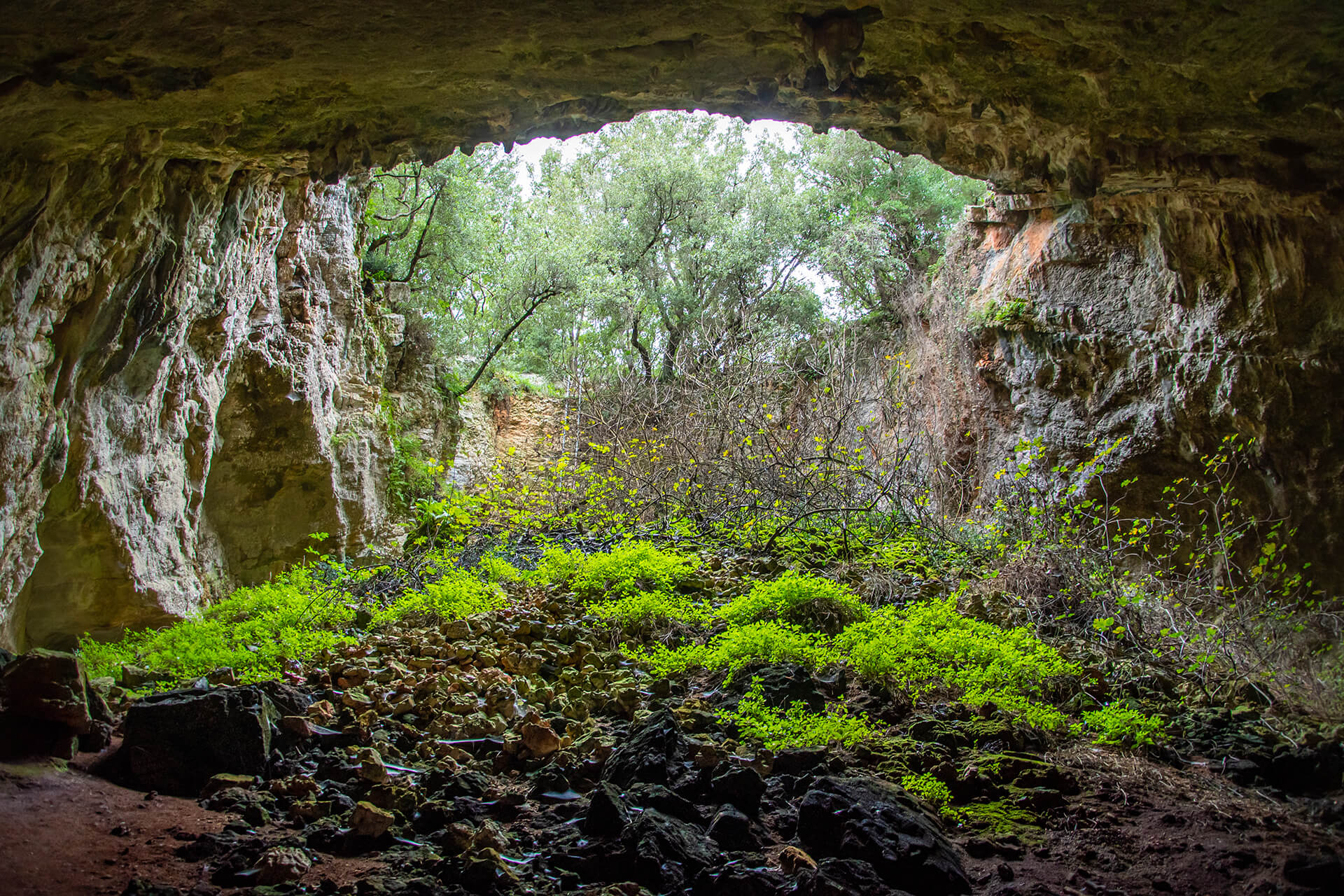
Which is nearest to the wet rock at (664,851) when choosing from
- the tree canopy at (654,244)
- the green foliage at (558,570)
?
the green foliage at (558,570)

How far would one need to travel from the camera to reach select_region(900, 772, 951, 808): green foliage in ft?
10.9

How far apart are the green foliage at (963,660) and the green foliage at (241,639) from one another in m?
3.42

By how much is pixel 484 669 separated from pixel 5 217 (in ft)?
11.1

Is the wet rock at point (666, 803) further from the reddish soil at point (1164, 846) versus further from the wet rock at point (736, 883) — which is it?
the reddish soil at point (1164, 846)

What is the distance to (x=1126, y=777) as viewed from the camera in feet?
11.7

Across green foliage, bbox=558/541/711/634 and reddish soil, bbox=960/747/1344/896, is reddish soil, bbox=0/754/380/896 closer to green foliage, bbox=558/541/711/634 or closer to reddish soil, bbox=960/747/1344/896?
reddish soil, bbox=960/747/1344/896

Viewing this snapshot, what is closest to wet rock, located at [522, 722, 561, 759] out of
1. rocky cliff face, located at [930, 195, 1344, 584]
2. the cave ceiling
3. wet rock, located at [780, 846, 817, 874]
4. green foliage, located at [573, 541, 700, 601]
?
wet rock, located at [780, 846, 817, 874]

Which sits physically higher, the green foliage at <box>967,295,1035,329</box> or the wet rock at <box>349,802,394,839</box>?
the green foliage at <box>967,295,1035,329</box>

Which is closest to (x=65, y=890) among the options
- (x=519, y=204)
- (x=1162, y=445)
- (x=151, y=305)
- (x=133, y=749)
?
(x=133, y=749)

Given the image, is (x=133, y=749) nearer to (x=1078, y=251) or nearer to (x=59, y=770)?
(x=59, y=770)

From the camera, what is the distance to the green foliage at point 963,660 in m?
4.18

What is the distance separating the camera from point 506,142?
14.2 ft

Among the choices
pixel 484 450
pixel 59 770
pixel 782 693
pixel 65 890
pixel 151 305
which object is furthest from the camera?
pixel 484 450

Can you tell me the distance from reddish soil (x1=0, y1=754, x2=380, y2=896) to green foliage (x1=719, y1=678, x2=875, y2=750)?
1.81m
